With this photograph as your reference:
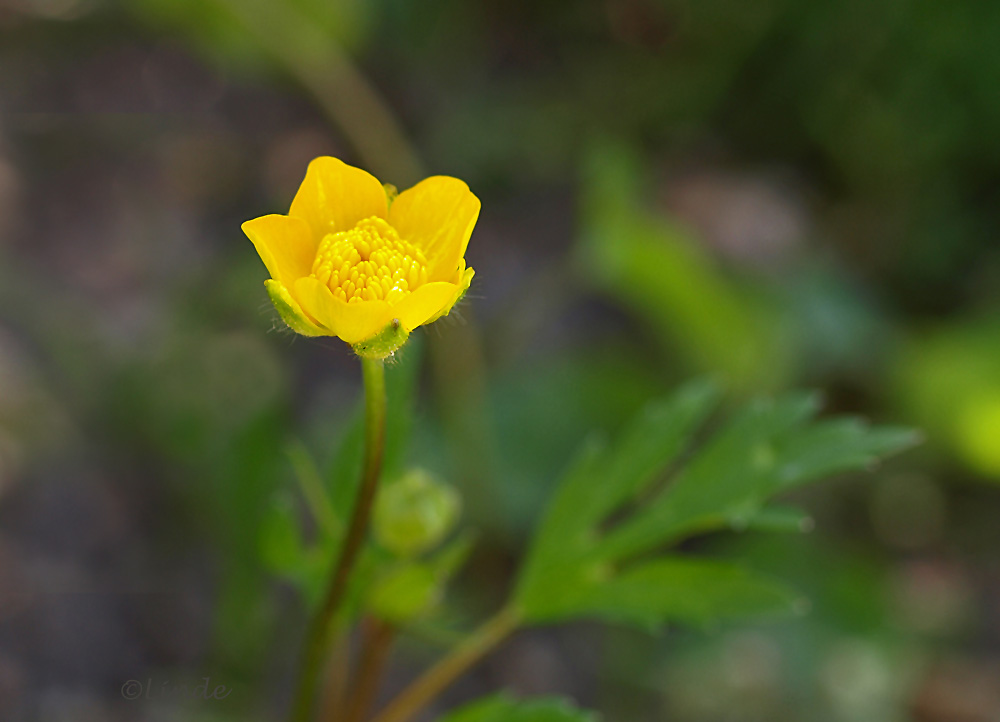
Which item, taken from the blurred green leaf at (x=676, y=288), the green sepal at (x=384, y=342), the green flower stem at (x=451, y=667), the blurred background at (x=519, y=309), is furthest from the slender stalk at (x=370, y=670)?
the blurred green leaf at (x=676, y=288)

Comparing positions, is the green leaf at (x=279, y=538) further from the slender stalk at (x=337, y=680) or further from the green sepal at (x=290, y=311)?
the green sepal at (x=290, y=311)

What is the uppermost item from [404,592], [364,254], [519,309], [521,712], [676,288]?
[519,309]

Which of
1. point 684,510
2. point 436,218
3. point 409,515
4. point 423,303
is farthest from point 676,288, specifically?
point 423,303

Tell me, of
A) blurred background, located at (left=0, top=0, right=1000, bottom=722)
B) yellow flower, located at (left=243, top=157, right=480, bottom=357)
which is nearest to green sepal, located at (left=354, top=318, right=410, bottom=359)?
yellow flower, located at (left=243, top=157, right=480, bottom=357)

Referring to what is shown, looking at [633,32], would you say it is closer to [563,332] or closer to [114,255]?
[563,332]

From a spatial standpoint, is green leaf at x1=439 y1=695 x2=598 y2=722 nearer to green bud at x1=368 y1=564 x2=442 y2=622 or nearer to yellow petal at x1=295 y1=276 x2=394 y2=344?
green bud at x1=368 y1=564 x2=442 y2=622

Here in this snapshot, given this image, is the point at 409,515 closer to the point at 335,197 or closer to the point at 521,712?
the point at 521,712
